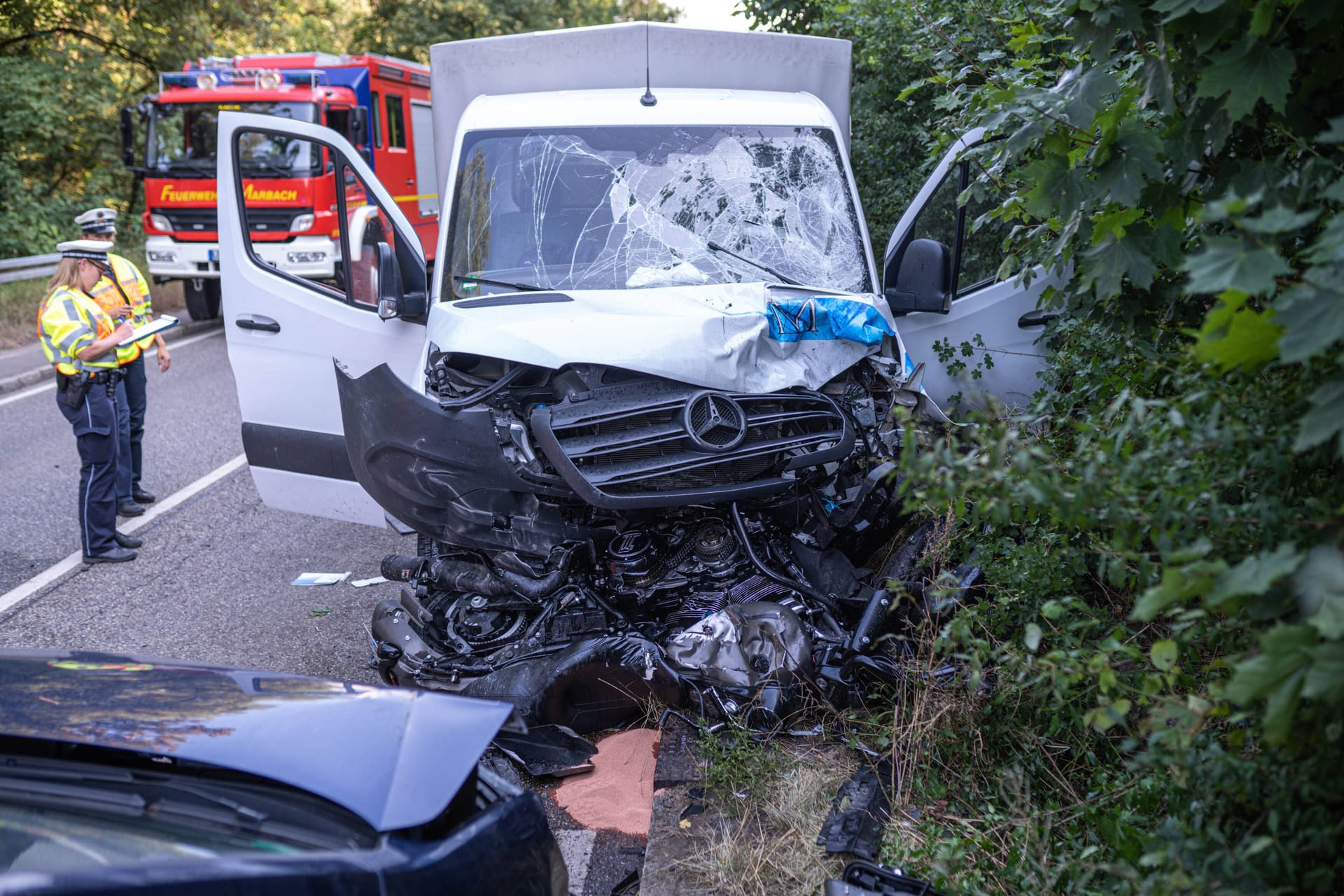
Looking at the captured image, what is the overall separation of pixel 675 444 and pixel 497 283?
122 cm

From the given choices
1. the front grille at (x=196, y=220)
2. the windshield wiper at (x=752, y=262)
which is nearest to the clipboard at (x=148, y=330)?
the windshield wiper at (x=752, y=262)

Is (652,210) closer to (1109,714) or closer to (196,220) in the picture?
(1109,714)

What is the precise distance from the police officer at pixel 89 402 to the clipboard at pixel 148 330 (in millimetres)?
131

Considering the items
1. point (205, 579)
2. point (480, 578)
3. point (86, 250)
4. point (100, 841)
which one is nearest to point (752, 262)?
point (480, 578)

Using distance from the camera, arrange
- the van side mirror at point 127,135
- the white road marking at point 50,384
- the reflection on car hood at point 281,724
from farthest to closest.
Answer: the van side mirror at point 127,135
the white road marking at point 50,384
the reflection on car hood at point 281,724

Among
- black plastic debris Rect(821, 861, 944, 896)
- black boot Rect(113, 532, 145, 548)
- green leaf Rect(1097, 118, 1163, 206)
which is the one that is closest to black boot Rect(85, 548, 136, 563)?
black boot Rect(113, 532, 145, 548)

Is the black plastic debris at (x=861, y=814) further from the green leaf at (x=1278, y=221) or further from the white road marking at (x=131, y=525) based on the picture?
the white road marking at (x=131, y=525)

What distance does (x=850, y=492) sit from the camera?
171 inches

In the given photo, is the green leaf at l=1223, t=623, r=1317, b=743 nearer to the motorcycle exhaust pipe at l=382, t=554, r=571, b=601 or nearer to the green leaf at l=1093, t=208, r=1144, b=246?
the green leaf at l=1093, t=208, r=1144, b=246

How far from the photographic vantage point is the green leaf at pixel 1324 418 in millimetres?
1816

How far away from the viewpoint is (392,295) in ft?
15.7

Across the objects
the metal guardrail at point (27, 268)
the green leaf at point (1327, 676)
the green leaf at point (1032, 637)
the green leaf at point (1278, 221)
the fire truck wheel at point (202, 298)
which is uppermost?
the green leaf at point (1278, 221)

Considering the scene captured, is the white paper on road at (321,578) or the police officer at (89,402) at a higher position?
the police officer at (89,402)

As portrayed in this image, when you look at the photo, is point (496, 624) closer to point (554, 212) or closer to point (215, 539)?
point (554, 212)
